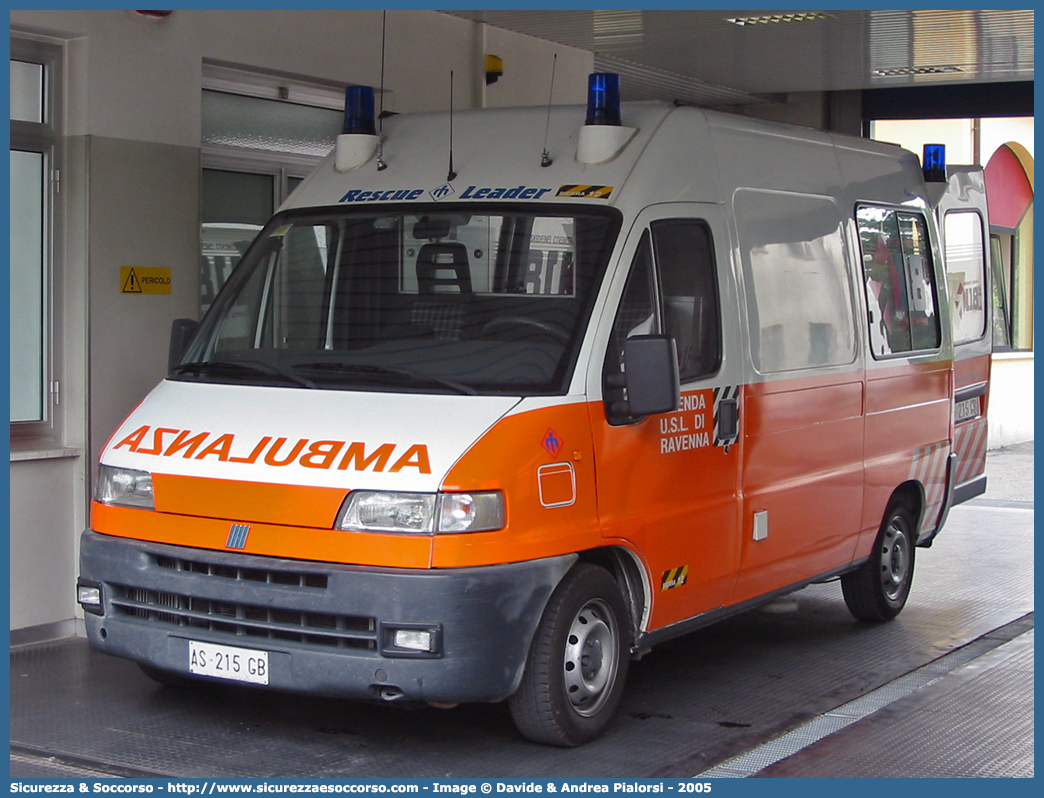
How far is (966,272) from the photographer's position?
9727 mm

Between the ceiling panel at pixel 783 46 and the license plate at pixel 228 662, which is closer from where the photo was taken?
the license plate at pixel 228 662

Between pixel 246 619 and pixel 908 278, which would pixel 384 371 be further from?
pixel 908 278

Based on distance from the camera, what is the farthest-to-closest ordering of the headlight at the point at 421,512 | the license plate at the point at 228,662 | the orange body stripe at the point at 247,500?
the license plate at the point at 228,662 < the orange body stripe at the point at 247,500 < the headlight at the point at 421,512

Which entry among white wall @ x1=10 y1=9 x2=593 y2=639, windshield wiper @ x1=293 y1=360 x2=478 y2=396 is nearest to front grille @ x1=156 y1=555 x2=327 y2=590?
windshield wiper @ x1=293 y1=360 x2=478 y2=396

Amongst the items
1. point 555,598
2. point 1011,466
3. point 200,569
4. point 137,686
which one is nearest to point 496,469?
point 555,598

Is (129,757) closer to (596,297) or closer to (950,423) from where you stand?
(596,297)

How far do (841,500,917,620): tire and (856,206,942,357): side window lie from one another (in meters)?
1.00

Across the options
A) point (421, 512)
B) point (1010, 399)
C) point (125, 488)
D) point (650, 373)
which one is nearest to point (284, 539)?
point (421, 512)

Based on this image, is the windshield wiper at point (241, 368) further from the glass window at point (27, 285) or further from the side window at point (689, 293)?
the glass window at point (27, 285)

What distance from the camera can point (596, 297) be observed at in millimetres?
5875

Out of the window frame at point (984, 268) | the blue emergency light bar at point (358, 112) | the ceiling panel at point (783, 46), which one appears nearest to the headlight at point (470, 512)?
the blue emergency light bar at point (358, 112)

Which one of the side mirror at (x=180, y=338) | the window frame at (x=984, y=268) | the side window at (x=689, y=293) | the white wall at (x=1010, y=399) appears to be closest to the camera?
the side window at (x=689, y=293)

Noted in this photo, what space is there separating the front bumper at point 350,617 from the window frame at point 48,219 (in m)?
2.40

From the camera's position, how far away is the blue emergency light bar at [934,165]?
9109mm
